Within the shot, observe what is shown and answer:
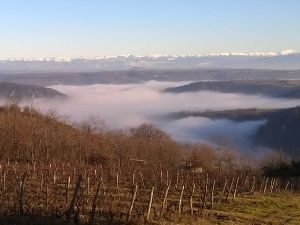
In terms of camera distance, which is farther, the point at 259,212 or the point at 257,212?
the point at 259,212

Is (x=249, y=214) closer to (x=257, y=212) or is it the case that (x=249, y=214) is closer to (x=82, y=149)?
(x=257, y=212)

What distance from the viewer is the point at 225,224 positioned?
2966cm

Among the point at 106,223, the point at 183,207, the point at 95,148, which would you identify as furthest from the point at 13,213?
the point at 95,148

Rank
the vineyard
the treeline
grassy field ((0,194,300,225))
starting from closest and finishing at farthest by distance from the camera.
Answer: the vineyard → grassy field ((0,194,300,225)) → the treeline

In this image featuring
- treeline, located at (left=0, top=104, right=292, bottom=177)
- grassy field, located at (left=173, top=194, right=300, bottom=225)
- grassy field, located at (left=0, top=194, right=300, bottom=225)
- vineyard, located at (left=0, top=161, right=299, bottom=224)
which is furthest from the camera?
treeline, located at (left=0, top=104, right=292, bottom=177)

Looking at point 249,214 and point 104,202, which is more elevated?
point 104,202

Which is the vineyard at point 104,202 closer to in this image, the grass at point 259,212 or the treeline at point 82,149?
the grass at point 259,212

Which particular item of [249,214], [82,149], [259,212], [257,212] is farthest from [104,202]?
[82,149]

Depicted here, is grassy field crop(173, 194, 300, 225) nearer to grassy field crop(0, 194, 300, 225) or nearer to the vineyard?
grassy field crop(0, 194, 300, 225)

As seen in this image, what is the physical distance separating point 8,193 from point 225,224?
1413 cm

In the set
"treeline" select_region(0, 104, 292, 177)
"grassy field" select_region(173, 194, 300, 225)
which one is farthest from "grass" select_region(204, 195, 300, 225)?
"treeline" select_region(0, 104, 292, 177)

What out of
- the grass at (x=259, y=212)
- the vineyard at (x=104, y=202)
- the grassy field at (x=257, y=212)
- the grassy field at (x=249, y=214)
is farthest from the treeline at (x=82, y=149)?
the grassy field at (x=249, y=214)

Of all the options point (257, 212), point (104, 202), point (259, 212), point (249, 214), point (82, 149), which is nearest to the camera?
point (104, 202)

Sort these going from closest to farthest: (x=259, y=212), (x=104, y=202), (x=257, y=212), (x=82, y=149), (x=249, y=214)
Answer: (x=104, y=202) < (x=249, y=214) < (x=257, y=212) < (x=259, y=212) < (x=82, y=149)
